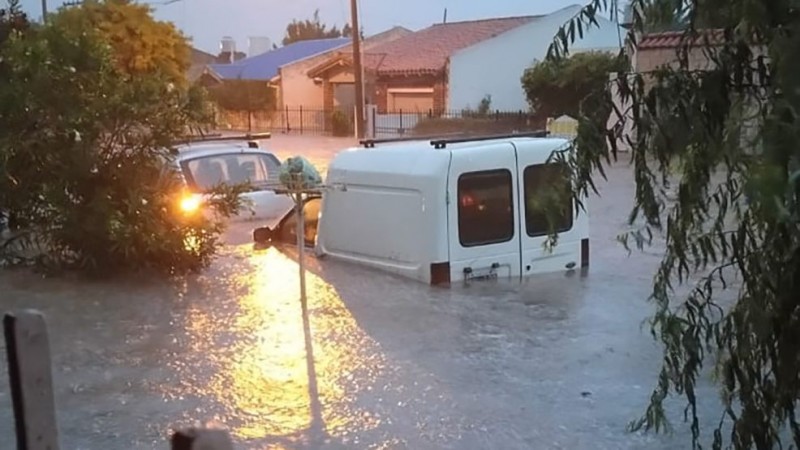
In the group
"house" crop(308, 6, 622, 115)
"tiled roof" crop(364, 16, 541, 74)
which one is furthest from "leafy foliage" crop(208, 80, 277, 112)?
"tiled roof" crop(364, 16, 541, 74)

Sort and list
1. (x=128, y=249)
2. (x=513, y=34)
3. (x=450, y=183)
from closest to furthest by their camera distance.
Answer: (x=450, y=183) → (x=128, y=249) → (x=513, y=34)

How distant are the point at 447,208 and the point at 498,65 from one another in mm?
28134

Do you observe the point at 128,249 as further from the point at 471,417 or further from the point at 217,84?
the point at 217,84

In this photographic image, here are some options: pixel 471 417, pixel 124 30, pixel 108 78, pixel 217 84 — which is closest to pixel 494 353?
pixel 471 417

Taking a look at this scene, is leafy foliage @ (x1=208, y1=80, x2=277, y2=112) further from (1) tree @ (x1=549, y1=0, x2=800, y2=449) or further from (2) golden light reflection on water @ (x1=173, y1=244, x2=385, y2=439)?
(1) tree @ (x1=549, y1=0, x2=800, y2=449)

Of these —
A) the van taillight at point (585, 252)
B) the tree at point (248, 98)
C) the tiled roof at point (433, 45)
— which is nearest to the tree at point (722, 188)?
the van taillight at point (585, 252)

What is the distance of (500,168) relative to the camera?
10.4 metres

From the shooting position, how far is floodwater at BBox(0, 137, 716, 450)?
21.2 ft

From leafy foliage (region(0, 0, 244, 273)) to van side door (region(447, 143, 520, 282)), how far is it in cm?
263

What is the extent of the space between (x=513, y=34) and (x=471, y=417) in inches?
1263

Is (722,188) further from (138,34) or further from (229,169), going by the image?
(138,34)

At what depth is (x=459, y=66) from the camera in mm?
37938

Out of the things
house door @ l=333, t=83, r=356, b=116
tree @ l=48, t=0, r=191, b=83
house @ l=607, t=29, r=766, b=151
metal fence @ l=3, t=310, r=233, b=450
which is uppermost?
tree @ l=48, t=0, r=191, b=83

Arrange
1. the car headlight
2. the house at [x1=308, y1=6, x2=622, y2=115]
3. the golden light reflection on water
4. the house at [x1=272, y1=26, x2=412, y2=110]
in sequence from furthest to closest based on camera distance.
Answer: the house at [x1=272, y1=26, x2=412, y2=110]
the house at [x1=308, y1=6, x2=622, y2=115]
the car headlight
the golden light reflection on water
